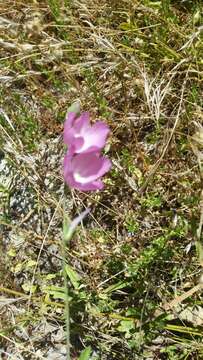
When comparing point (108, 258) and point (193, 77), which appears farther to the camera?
point (193, 77)

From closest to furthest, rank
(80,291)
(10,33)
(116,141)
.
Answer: (80,291) < (116,141) < (10,33)

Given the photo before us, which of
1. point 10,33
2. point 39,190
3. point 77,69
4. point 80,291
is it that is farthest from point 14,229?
point 10,33

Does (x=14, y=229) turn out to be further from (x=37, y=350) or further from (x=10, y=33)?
(x=10, y=33)

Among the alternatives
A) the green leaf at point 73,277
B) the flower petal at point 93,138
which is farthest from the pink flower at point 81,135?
the green leaf at point 73,277

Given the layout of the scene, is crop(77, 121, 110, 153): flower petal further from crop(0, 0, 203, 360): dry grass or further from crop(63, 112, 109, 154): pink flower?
crop(0, 0, 203, 360): dry grass

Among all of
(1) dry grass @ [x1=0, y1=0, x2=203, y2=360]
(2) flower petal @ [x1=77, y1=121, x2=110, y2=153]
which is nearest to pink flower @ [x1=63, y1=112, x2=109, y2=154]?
(2) flower petal @ [x1=77, y1=121, x2=110, y2=153]
